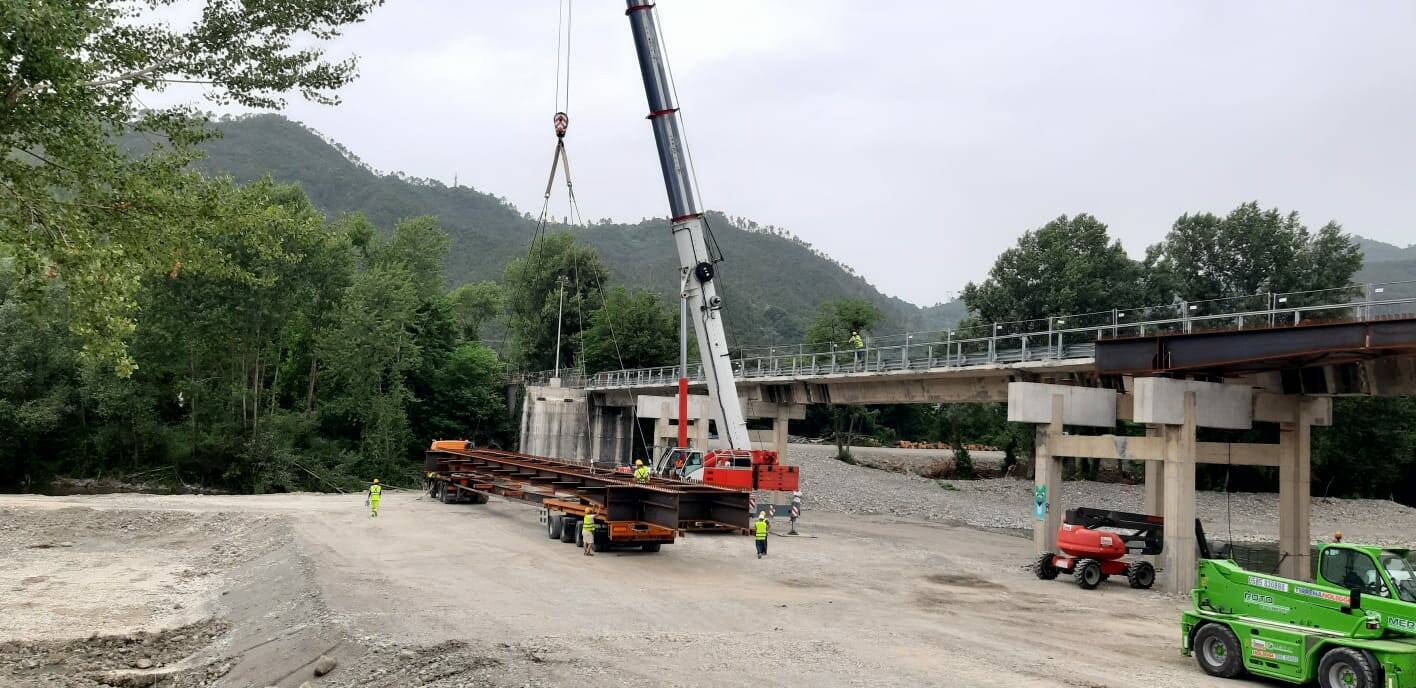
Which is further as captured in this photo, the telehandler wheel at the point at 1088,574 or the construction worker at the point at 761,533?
the construction worker at the point at 761,533

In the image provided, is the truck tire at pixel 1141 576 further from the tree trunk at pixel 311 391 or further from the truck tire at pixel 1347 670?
the tree trunk at pixel 311 391

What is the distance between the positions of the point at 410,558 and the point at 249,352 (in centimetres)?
3312

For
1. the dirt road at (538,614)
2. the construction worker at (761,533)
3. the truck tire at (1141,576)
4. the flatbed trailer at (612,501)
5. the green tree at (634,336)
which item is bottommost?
the dirt road at (538,614)

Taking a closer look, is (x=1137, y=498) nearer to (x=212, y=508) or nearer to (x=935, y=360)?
(x=935, y=360)

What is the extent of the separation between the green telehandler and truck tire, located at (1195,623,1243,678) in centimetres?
1

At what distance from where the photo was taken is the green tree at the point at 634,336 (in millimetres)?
76938

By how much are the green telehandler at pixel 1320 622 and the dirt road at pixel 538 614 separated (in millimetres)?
655

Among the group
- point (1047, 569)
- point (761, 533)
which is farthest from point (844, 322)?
point (1047, 569)

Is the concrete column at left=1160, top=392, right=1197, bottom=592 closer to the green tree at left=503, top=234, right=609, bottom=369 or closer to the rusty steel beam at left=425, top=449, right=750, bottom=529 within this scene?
the rusty steel beam at left=425, top=449, right=750, bottom=529

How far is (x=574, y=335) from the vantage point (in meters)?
81.4

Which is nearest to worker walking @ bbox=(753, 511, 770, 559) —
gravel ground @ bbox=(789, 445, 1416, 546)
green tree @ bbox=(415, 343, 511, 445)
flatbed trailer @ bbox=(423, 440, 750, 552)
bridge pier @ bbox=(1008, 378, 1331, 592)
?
flatbed trailer @ bbox=(423, 440, 750, 552)

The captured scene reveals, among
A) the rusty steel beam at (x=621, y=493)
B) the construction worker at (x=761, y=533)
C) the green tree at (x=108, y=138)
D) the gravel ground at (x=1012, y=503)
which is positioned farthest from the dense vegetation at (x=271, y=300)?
the construction worker at (x=761, y=533)

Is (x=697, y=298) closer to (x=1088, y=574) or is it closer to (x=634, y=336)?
(x=1088, y=574)

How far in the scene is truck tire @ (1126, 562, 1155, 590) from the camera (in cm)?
2350
